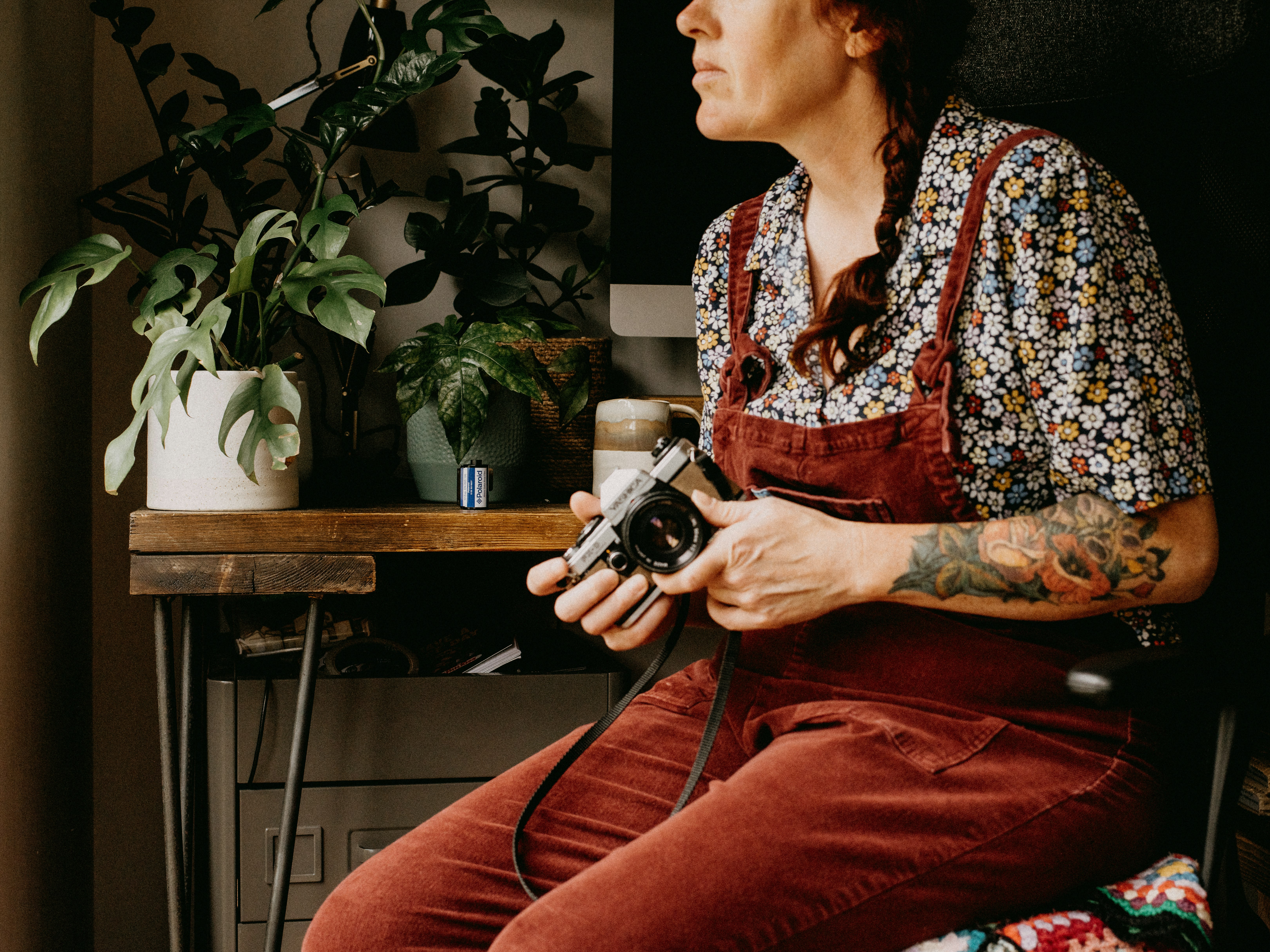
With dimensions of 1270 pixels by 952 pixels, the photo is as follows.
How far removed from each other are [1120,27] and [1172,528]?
533 mm

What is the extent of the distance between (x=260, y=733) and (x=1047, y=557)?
2.87 ft

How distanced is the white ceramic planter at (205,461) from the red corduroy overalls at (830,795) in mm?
452

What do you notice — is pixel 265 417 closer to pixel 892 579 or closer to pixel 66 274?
pixel 66 274

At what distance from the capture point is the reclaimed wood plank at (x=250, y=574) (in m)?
1.04

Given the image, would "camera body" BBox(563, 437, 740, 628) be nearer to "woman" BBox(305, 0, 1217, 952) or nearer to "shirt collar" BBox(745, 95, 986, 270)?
"woman" BBox(305, 0, 1217, 952)

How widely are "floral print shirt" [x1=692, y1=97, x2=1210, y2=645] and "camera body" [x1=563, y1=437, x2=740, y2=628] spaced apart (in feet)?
0.46

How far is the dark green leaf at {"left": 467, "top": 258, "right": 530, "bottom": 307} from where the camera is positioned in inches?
54.2

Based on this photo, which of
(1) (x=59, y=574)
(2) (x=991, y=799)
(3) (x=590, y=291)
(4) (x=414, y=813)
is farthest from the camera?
(3) (x=590, y=291)

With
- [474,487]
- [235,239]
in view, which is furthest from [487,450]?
[235,239]

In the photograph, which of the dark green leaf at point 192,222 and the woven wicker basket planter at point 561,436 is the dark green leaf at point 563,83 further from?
the dark green leaf at point 192,222

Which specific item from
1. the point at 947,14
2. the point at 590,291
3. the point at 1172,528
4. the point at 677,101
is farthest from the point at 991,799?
the point at 590,291

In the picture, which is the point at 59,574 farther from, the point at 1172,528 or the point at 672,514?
the point at 1172,528

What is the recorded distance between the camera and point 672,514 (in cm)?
76

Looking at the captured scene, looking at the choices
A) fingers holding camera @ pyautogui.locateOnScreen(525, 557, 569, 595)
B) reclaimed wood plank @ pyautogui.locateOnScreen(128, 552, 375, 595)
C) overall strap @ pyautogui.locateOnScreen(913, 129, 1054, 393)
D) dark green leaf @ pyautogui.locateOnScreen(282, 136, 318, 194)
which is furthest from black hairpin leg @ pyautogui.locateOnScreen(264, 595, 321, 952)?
overall strap @ pyautogui.locateOnScreen(913, 129, 1054, 393)
